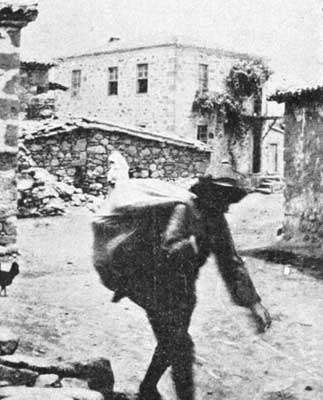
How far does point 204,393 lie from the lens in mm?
2725

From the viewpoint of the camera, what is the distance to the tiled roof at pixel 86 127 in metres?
3.27

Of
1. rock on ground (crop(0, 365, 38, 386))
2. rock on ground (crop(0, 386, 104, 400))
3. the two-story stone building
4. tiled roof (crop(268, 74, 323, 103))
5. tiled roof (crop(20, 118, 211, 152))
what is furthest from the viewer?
the two-story stone building

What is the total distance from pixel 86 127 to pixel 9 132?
17.3 inches

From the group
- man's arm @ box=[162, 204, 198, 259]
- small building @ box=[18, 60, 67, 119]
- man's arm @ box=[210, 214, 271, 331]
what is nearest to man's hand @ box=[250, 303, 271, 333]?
man's arm @ box=[210, 214, 271, 331]

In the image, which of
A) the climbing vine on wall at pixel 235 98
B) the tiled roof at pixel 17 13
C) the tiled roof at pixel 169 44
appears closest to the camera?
the tiled roof at pixel 17 13

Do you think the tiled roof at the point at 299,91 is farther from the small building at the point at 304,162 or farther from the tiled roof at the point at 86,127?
the tiled roof at the point at 86,127

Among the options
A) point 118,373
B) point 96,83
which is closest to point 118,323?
point 118,373

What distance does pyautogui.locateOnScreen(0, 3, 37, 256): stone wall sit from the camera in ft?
9.86

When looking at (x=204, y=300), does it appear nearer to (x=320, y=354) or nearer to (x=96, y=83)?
(x=320, y=354)

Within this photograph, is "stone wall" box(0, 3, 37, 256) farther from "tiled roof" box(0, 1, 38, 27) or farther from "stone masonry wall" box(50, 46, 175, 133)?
"stone masonry wall" box(50, 46, 175, 133)

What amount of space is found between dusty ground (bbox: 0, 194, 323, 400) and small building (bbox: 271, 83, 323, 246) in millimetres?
826

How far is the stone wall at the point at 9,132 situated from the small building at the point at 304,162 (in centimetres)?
157

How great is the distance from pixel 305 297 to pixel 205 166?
80cm

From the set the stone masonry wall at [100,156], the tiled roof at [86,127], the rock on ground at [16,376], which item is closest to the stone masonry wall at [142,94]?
the tiled roof at [86,127]
